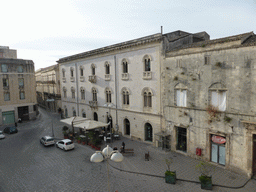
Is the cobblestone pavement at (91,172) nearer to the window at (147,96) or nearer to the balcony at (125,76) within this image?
the window at (147,96)

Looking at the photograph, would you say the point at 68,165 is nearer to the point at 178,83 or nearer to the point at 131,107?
the point at 131,107

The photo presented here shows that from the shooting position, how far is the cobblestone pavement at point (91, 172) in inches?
591

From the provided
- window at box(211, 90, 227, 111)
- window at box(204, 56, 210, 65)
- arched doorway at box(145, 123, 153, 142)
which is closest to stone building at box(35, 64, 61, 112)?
arched doorway at box(145, 123, 153, 142)

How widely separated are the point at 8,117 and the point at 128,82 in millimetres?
29647

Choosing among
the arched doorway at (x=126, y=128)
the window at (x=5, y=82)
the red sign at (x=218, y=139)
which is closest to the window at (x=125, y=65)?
the arched doorway at (x=126, y=128)

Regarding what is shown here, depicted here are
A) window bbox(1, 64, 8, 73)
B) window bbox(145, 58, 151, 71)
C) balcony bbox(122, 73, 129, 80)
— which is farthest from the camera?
window bbox(1, 64, 8, 73)

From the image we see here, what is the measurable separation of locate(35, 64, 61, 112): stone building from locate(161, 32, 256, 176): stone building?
37370 mm

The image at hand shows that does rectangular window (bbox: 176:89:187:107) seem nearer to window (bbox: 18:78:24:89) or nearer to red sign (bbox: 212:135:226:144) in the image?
red sign (bbox: 212:135:226:144)

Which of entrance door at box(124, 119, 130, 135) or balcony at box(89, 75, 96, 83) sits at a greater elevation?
balcony at box(89, 75, 96, 83)

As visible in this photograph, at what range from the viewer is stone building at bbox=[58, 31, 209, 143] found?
77.3 feet

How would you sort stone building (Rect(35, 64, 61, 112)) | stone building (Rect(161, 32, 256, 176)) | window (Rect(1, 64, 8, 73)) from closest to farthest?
stone building (Rect(161, 32, 256, 176)), window (Rect(1, 64, 8, 73)), stone building (Rect(35, 64, 61, 112))

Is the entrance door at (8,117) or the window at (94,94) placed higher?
the window at (94,94)

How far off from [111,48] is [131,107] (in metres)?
9.71

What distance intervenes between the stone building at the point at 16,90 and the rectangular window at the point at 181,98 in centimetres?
3602
